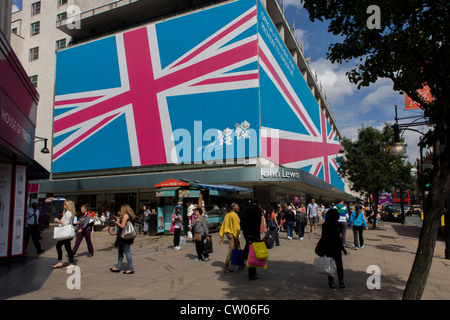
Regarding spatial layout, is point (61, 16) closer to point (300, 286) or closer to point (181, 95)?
point (181, 95)

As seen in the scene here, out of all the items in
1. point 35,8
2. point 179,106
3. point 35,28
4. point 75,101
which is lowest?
point 179,106

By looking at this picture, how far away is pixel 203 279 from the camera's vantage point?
24.3 ft

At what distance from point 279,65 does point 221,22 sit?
7271mm

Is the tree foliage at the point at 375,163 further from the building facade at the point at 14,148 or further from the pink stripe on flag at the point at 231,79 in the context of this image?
the building facade at the point at 14,148

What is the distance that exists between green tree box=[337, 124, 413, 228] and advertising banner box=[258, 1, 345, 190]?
6.84 m

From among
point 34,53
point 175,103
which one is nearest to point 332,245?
point 175,103

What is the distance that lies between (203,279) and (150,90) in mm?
26537

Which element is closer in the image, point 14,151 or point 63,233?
point 63,233

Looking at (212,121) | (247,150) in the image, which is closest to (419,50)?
(247,150)

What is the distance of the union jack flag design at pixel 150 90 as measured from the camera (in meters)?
28.0

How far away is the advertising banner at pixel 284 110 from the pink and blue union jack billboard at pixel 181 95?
11 cm

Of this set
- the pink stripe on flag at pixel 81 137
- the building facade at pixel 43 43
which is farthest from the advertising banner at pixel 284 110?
the building facade at pixel 43 43

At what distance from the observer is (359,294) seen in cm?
623
